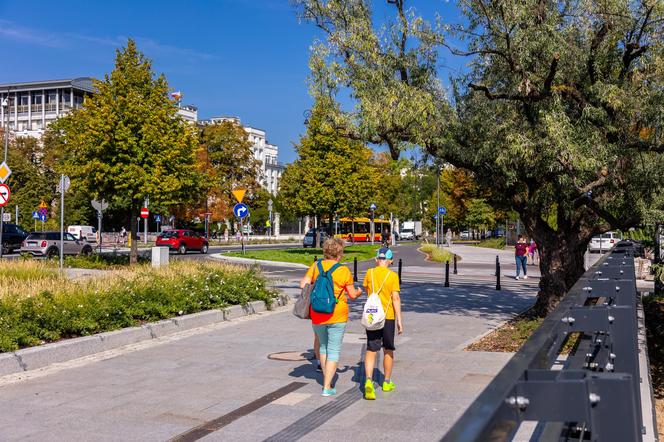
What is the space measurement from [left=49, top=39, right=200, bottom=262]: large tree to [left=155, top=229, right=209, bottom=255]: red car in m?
19.1

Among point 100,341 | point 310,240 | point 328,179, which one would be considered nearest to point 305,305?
point 100,341

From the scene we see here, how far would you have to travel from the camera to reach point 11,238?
1569 inches

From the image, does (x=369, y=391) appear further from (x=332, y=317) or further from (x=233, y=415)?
(x=233, y=415)

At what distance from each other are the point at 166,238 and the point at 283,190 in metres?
8.49

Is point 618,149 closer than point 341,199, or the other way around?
point 618,149

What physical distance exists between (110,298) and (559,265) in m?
7.73

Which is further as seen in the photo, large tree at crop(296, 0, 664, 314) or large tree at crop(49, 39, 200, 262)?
large tree at crop(49, 39, 200, 262)

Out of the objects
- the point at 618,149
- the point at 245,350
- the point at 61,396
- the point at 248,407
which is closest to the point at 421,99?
the point at 618,149

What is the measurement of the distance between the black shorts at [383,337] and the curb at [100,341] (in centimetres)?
428

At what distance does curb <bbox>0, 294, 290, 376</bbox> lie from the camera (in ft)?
26.2

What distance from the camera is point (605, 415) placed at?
2.04 meters

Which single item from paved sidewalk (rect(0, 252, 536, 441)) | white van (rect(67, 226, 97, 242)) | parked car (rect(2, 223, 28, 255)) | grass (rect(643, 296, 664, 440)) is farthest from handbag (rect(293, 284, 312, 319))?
white van (rect(67, 226, 97, 242))

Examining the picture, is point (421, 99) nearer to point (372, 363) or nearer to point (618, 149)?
point (618, 149)

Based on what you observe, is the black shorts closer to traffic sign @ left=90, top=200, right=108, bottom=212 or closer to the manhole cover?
the manhole cover
